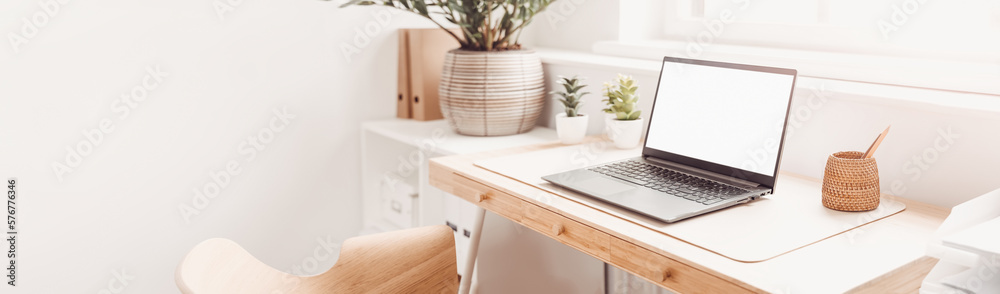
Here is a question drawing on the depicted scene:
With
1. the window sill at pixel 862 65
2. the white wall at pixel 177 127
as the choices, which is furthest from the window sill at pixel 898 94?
the white wall at pixel 177 127

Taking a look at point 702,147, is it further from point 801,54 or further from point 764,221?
point 801,54

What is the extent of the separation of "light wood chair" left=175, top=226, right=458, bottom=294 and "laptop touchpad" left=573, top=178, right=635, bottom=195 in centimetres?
27

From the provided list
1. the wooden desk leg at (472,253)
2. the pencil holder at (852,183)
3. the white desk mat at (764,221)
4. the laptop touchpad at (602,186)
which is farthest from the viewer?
the wooden desk leg at (472,253)

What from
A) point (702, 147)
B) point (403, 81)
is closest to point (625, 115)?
point (702, 147)

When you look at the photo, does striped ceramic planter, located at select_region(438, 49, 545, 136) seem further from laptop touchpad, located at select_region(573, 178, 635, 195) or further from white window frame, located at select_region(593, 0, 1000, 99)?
laptop touchpad, located at select_region(573, 178, 635, 195)

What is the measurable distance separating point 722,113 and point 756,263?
0.47 m

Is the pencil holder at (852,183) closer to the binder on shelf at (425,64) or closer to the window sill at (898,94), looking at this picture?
the window sill at (898,94)

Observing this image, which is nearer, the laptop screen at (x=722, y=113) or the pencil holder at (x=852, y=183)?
the pencil holder at (x=852, y=183)

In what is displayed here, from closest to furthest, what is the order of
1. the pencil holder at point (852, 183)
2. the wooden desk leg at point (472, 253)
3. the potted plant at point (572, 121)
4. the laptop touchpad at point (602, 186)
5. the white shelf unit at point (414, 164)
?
1. the pencil holder at point (852, 183)
2. the laptop touchpad at point (602, 186)
3. the wooden desk leg at point (472, 253)
4. the potted plant at point (572, 121)
5. the white shelf unit at point (414, 164)

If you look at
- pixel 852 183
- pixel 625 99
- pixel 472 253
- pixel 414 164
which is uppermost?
pixel 625 99

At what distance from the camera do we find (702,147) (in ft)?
4.72

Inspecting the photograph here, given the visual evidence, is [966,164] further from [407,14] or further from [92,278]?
[92,278]

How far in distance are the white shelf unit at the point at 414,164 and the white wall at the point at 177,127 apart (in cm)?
5

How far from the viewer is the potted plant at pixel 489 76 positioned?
192cm
